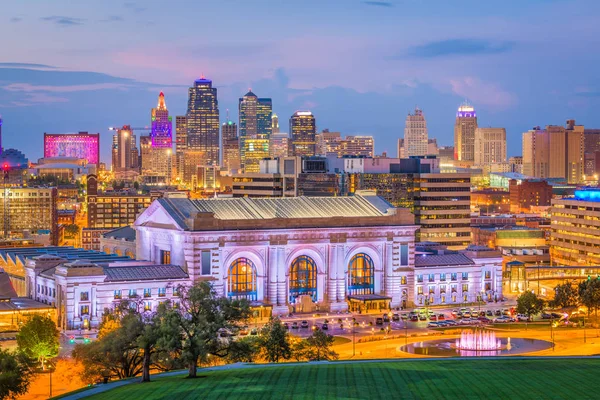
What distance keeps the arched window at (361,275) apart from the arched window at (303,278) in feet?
21.3

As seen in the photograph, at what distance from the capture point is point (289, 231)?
176 m

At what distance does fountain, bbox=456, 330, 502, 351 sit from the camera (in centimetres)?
14188

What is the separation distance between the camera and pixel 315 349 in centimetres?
12419

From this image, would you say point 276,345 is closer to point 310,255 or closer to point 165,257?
point 310,255

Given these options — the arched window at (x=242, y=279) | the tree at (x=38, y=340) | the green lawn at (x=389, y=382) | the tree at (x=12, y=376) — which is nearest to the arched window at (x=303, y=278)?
the arched window at (x=242, y=279)

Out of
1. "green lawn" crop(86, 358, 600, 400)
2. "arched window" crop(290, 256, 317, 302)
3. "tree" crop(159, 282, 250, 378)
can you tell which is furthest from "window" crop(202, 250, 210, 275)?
"green lawn" crop(86, 358, 600, 400)

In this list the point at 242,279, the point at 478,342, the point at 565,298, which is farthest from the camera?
the point at 565,298

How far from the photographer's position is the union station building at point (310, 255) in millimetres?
171375

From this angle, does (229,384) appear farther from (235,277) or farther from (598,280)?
(598,280)

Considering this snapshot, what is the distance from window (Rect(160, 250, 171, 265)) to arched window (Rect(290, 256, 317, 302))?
62.9 ft

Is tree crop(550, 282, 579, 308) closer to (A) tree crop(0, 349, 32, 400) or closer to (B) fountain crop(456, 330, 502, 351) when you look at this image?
(B) fountain crop(456, 330, 502, 351)

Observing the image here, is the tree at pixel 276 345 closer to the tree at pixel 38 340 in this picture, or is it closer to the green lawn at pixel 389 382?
the green lawn at pixel 389 382

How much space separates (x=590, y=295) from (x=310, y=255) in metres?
43.2

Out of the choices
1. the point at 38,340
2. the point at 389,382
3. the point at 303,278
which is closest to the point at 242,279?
the point at 303,278
